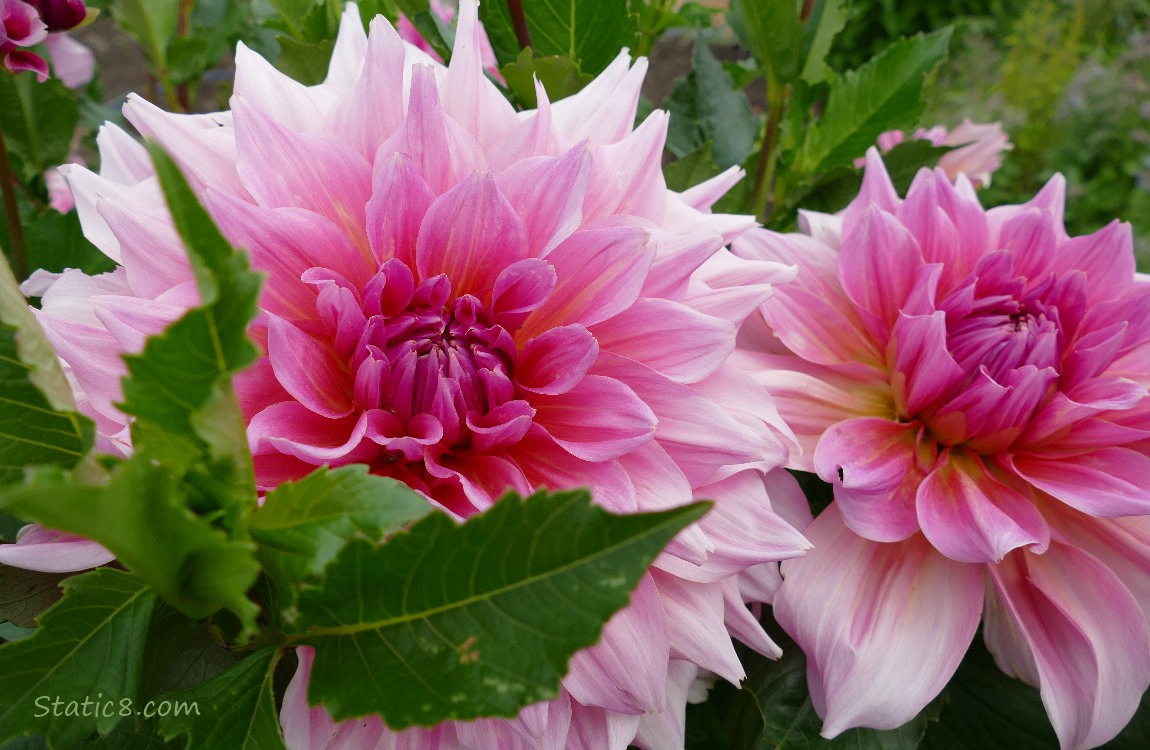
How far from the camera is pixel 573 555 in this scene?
0.26 m

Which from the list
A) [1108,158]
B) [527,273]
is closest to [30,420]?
[527,273]

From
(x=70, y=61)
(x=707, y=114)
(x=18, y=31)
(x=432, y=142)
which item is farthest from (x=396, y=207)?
(x=70, y=61)

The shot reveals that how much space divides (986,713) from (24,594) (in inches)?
23.7

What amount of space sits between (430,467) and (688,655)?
0.52ft

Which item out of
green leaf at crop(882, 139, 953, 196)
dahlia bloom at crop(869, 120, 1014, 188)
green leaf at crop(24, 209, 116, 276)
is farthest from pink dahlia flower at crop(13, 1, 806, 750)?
dahlia bloom at crop(869, 120, 1014, 188)

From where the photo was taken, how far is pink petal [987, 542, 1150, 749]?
0.47m

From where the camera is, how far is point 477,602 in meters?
0.28

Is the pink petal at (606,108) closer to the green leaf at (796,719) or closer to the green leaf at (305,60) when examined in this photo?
the green leaf at (305,60)

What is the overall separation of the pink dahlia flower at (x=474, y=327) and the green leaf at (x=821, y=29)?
0.34 m

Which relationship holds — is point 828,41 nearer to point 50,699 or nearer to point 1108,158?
point 50,699

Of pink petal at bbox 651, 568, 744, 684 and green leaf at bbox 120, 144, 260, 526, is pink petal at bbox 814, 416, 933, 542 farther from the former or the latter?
green leaf at bbox 120, 144, 260, 526

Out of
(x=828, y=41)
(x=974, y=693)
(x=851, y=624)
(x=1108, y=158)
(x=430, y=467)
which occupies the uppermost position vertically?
(x=828, y=41)

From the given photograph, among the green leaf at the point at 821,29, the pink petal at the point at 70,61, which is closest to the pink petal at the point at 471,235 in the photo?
the green leaf at the point at 821,29

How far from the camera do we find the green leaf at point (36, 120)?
74 centimetres
